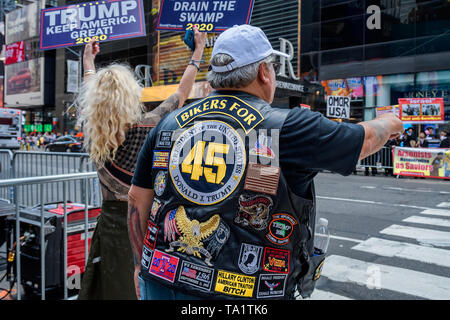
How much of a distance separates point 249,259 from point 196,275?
9.6 inches

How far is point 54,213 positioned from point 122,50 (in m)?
40.9

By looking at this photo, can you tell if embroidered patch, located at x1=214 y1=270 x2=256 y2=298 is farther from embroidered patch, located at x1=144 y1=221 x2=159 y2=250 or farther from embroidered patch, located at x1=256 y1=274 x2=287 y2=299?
embroidered patch, located at x1=144 y1=221 x2=159 y2=250

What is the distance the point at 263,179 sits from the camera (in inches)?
65.9

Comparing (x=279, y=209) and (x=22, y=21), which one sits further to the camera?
(x=22, y=21)

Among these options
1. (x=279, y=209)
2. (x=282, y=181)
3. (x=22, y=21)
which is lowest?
(x=279, y=209)

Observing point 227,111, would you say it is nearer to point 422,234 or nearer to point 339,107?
point 422,234

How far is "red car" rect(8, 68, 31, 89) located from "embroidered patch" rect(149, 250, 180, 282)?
66800 millimetres

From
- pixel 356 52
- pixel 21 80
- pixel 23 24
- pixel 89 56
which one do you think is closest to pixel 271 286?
pixel 89 56

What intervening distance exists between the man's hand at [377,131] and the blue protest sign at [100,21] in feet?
11.3

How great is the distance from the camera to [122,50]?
42.1 meters

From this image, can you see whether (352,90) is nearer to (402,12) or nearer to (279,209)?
(402,12)

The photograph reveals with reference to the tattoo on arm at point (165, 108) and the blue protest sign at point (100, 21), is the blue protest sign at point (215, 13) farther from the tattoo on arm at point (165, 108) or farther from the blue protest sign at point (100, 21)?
the tattoo on arm at point (165, 108)

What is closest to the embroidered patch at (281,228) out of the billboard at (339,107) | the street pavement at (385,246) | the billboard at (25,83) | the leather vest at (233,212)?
the leather vest at (233,212)

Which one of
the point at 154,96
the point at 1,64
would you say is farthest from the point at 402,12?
the point at 1,64
